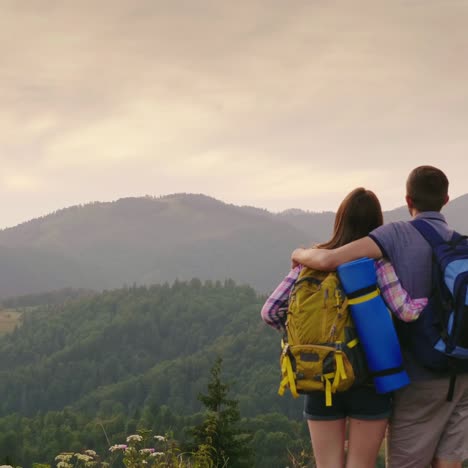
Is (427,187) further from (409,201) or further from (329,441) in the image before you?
(329,441)

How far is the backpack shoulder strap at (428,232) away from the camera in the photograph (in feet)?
10.2

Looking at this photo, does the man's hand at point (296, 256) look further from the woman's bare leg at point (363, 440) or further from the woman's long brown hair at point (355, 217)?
the woman's bare leg at point (363, 440)

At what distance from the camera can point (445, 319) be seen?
9.68ft

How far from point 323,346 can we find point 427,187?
0.94 m

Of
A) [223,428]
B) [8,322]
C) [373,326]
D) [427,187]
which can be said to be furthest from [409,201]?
[8,322]

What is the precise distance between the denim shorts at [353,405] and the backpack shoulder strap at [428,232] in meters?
0.72

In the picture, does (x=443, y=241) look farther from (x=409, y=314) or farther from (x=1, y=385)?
(x=1, y=385)

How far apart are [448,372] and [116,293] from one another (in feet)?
611

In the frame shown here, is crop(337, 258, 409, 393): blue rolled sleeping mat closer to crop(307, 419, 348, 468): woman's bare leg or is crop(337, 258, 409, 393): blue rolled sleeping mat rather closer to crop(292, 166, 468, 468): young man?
crop(292, 166, 468, 468): young man

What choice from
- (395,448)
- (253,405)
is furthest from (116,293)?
(395,448)

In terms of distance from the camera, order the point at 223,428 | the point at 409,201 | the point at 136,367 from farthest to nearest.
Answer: the point at 136,367 → the point at 223,428 → the point at 409,201

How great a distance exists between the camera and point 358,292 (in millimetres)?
2945

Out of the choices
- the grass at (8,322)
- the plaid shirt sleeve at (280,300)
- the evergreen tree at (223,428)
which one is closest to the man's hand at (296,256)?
the plaid shirt sleeve at (280,300)

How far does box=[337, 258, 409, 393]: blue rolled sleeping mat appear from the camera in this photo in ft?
9.53
